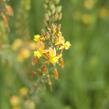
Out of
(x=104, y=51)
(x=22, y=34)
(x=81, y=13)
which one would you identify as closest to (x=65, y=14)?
(x=81, y=13)

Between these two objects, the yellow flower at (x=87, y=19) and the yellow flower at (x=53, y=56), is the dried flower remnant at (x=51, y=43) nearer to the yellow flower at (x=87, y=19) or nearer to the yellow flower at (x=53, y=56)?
the yellow flower at (x=53, y=56)

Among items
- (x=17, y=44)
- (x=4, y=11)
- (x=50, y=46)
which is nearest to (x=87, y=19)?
(x=17, y=44)

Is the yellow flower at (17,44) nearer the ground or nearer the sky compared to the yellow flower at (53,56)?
nearer the sky

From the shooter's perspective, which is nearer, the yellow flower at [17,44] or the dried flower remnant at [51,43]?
the dried flower remnant at [51,43]

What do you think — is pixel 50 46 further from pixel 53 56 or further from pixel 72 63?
pixel 72 63

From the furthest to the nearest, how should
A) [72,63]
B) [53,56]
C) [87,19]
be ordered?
[87,19]
[72,63]
[53,56]

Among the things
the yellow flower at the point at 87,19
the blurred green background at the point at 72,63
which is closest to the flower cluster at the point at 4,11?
the blurred green background at the point at 72,63

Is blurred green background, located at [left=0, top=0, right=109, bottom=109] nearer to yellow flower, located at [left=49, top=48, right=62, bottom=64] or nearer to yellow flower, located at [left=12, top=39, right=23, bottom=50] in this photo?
yellow flower, located at [left=12, top=39, right=23, bottom=50]

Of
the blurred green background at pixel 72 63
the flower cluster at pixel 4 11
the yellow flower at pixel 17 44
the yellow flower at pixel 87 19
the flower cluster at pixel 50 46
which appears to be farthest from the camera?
the yellow flower at pixel 87 19

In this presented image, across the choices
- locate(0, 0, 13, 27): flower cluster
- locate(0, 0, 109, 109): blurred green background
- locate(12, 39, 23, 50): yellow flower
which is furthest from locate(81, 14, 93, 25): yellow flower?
locate(0, 0, 13, 27): flower cluster
